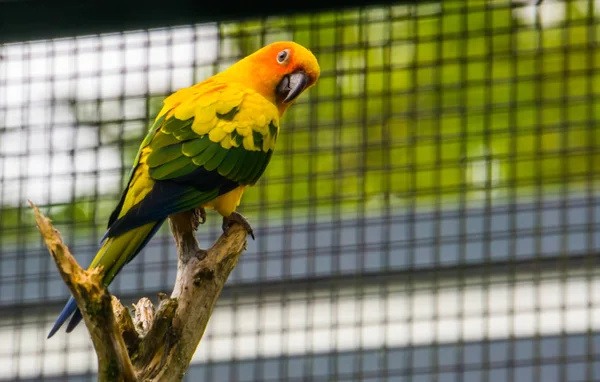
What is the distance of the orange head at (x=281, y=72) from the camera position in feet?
10.3

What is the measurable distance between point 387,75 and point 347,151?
44 cm

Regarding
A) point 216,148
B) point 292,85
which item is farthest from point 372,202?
point 216,148

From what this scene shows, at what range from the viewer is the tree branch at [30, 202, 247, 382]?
6.17 feet

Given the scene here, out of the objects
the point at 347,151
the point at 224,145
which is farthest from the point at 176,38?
the point at 224,145

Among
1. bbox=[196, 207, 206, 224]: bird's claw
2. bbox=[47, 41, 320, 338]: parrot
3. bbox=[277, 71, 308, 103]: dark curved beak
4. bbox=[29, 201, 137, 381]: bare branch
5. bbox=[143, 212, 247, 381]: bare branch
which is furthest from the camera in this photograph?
bbox=[277, 71, 308, 103]: dark curved beak

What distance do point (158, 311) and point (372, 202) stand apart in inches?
102

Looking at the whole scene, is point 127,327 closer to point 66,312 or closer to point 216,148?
point 66,312

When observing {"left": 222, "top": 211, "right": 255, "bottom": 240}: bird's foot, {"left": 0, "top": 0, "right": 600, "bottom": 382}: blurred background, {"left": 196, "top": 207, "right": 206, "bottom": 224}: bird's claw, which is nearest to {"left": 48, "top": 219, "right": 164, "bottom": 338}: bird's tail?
{"left": 222, "top": 211, "right": 255, "bottom": 240}: bird's foot

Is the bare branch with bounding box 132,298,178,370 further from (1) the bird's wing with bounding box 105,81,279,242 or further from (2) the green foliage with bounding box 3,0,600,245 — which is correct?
(2) the green foliage with bounding box 3,0,600,245

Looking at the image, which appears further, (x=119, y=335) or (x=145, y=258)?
(x=145, y=258)

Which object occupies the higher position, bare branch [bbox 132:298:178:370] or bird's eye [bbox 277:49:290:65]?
bird's eye [bbox 277:49:290:65]

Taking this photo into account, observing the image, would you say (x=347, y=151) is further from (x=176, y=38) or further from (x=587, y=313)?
(x=587, y=313)

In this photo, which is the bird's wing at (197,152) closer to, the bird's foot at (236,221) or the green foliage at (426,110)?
the bird's foot at (236,221)

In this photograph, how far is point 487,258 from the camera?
4.34 metres
